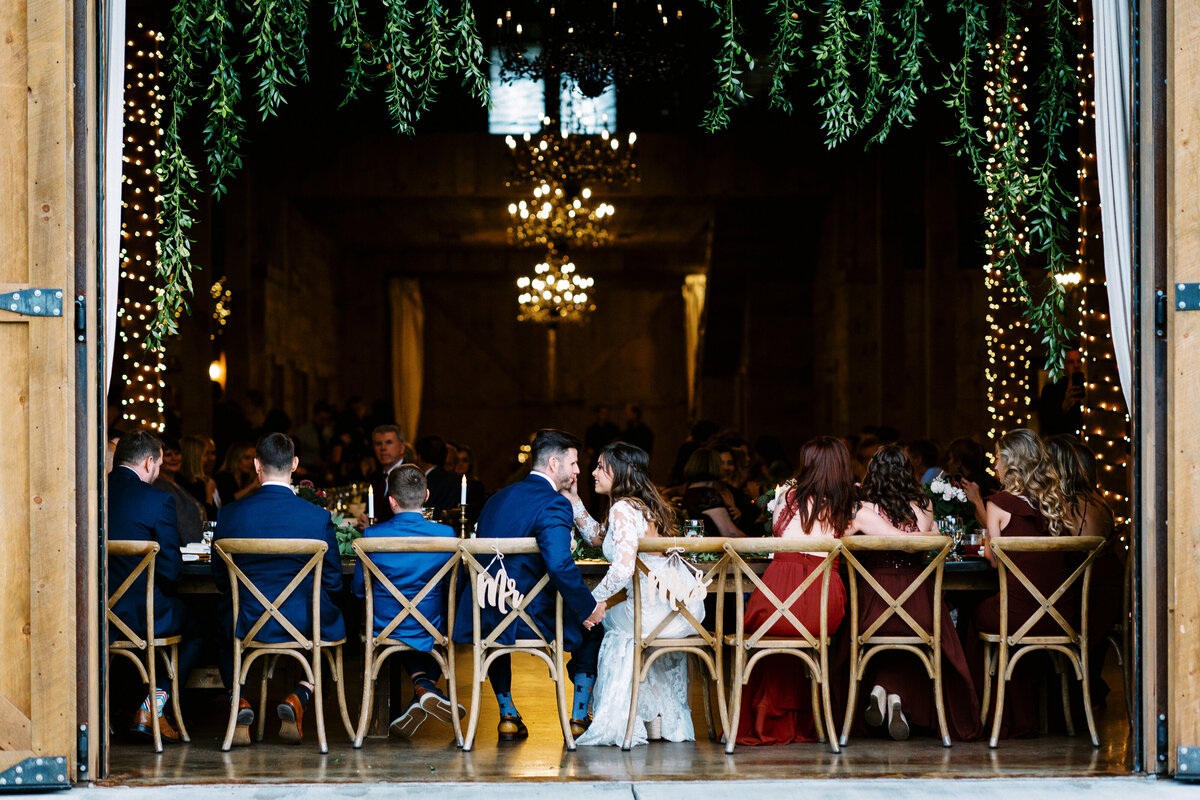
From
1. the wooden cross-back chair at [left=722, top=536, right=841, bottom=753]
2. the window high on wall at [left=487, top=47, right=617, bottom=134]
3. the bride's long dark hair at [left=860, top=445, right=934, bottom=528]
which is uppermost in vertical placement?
the window high on wall at [left=487, top=47, right=617, bottom=134]

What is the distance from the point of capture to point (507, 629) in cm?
529

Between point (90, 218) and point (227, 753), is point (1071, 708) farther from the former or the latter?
point (90, 218)

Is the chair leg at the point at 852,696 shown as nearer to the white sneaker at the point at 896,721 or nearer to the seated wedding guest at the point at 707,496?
the white sneaker at the point at 896,721

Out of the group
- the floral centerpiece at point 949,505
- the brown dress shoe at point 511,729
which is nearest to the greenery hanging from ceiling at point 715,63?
the floral centerpiece at point 949,505

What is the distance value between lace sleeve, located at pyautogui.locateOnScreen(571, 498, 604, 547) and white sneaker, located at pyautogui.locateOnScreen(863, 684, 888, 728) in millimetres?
1404

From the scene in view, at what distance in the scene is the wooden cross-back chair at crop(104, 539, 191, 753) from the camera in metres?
5.04

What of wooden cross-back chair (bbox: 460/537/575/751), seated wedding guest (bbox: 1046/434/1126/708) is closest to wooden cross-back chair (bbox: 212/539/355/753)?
wooden cross-back chair (bbox: 460/537/575/751)

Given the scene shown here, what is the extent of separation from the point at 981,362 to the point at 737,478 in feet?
16.7

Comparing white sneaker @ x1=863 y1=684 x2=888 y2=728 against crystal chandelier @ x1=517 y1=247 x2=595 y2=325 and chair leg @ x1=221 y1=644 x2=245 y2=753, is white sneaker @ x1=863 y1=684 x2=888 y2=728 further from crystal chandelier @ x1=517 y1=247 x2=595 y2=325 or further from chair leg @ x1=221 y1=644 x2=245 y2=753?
crystal chandelier @ x1=517 y1=247 x2=595 y2=325

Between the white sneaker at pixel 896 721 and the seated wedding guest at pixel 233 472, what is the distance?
195 inches

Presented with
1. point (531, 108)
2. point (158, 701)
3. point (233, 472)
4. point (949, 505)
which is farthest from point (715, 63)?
point (531, 108)

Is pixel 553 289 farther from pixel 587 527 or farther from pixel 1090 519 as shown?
pixel 1090 519

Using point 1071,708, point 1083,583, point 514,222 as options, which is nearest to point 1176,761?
point 1083,583

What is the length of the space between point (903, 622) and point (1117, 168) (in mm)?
2062
